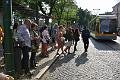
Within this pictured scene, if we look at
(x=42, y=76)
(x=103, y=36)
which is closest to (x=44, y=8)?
(x=103, y=36)

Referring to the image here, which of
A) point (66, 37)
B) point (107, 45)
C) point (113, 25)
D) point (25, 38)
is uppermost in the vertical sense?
point (25, 38)

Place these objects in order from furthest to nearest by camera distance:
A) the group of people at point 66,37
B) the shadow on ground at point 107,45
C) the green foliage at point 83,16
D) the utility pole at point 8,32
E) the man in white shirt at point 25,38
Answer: the green foliage at point 83,16 < the shadow on ground at point 107,45 < the group of people at point 66,37 < the man in white shirt at point 25,38 < the utility pole at point 8,32

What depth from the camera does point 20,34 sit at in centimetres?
1112

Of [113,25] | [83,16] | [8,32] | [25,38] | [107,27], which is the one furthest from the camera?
[83,16]

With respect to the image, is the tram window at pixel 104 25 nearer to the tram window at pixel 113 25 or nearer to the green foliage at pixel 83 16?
the tram window at pixel 113 25

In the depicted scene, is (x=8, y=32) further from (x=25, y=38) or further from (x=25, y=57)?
(x=25, y=57)

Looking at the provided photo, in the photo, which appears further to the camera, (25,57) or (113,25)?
(113,25)

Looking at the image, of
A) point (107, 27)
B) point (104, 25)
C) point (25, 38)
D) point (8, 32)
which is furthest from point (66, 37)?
point (107, 27)

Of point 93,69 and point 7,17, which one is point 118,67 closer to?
point 93,69

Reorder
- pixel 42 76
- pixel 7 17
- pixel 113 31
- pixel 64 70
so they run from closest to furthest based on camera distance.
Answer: pixel 7 17 → pixel 42 76 → pixel 64 70 → pixel 113 31

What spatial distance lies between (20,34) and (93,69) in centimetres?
438

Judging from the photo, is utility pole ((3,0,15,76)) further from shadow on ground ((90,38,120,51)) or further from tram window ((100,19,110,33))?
tram window ((100,19,110,33))

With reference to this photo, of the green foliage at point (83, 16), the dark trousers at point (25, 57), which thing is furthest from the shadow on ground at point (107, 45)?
the green foliage at point (83, 16)

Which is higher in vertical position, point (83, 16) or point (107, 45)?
point (107, 45)
